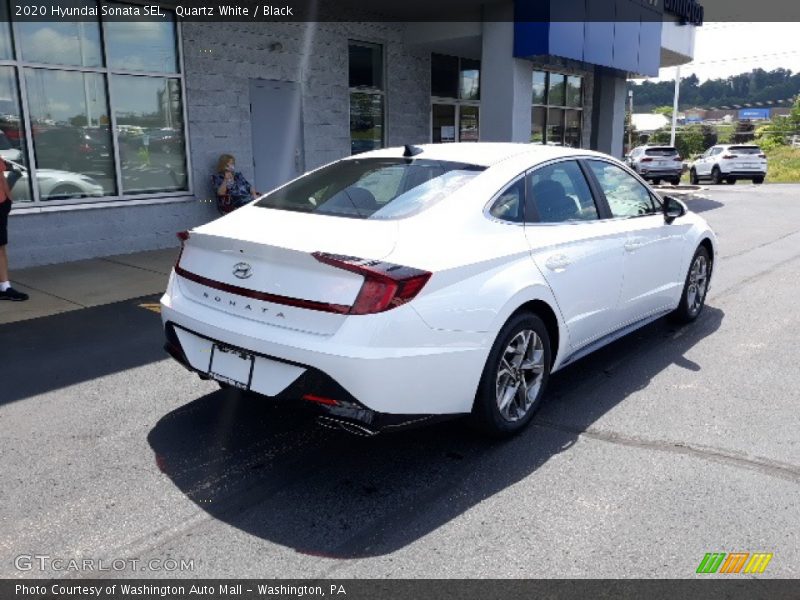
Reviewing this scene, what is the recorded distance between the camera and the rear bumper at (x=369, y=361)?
10.1 ft

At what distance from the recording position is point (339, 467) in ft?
11.7

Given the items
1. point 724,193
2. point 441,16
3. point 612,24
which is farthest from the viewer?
point 724,193

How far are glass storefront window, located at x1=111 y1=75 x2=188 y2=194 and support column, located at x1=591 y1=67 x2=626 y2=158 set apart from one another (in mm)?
11361

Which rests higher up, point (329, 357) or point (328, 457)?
point (329, 357)

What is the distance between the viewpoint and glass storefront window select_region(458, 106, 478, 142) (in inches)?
602

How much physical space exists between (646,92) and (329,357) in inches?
6793

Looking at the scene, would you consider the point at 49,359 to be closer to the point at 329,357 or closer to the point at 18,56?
the point at 329,357

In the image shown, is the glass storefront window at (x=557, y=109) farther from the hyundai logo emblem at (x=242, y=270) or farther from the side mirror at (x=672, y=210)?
the hyundai logo emblem at (x=242, y=270)

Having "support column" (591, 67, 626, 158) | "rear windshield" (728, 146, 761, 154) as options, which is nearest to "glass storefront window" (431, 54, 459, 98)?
"support column" (591, 67, 626, 158)

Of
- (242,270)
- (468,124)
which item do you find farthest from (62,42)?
(468,124)

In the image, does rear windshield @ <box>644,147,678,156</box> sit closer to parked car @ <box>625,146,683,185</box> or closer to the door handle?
parked car @ <box>625,146,683,185</box>

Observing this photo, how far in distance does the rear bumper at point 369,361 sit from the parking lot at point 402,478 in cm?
48

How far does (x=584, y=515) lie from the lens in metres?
3.13

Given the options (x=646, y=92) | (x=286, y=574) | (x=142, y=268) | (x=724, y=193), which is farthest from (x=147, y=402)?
(x=646, y=92)
